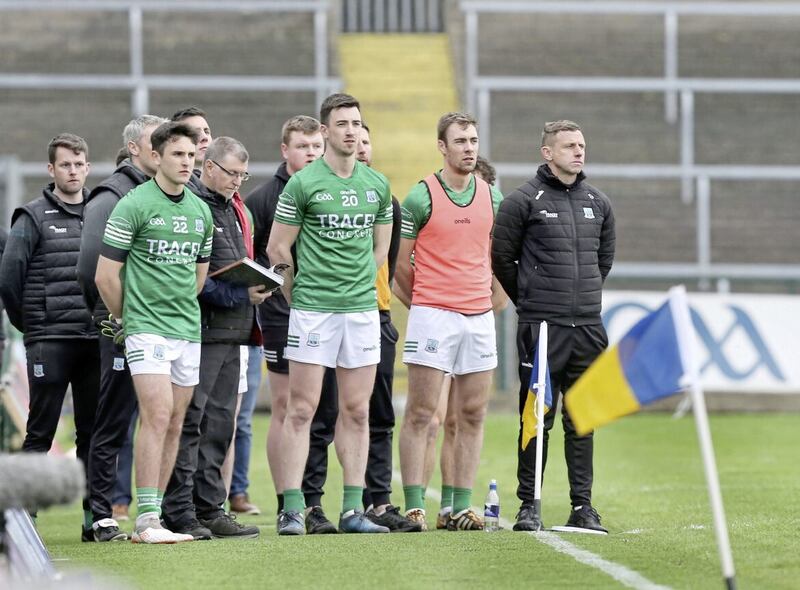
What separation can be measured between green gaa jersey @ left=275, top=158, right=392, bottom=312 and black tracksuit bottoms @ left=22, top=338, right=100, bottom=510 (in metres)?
1.31

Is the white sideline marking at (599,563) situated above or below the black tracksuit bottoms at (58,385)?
below

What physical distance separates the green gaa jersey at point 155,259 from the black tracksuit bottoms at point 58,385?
0.97m

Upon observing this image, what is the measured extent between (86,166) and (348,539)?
8.53 ft

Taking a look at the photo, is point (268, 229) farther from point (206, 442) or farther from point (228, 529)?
point (228, 529)

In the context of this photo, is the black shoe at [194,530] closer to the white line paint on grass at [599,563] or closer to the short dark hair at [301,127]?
the white line paint on grass at [599,563]

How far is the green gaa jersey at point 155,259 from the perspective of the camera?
27.6 feet

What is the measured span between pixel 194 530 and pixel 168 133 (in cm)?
204

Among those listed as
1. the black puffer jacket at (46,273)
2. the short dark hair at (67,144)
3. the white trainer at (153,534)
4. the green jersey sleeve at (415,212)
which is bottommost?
the white trainer at (153,534)

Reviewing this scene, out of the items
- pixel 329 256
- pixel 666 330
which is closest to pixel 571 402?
pixel 666 330

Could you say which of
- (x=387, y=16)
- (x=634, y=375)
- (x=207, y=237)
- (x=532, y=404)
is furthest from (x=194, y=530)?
(x=387, y=16)

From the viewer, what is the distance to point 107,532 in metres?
8.84

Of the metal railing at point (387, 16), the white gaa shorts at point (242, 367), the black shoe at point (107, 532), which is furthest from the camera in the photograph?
the metal railing at point (387, 16)

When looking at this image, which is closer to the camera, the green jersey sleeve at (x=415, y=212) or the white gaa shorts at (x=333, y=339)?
the white gaa shorts at (x=333, y=339)

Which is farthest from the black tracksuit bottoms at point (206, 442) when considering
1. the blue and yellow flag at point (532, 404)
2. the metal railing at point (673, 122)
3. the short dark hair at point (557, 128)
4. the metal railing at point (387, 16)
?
the metal railing at point (387, 16)
